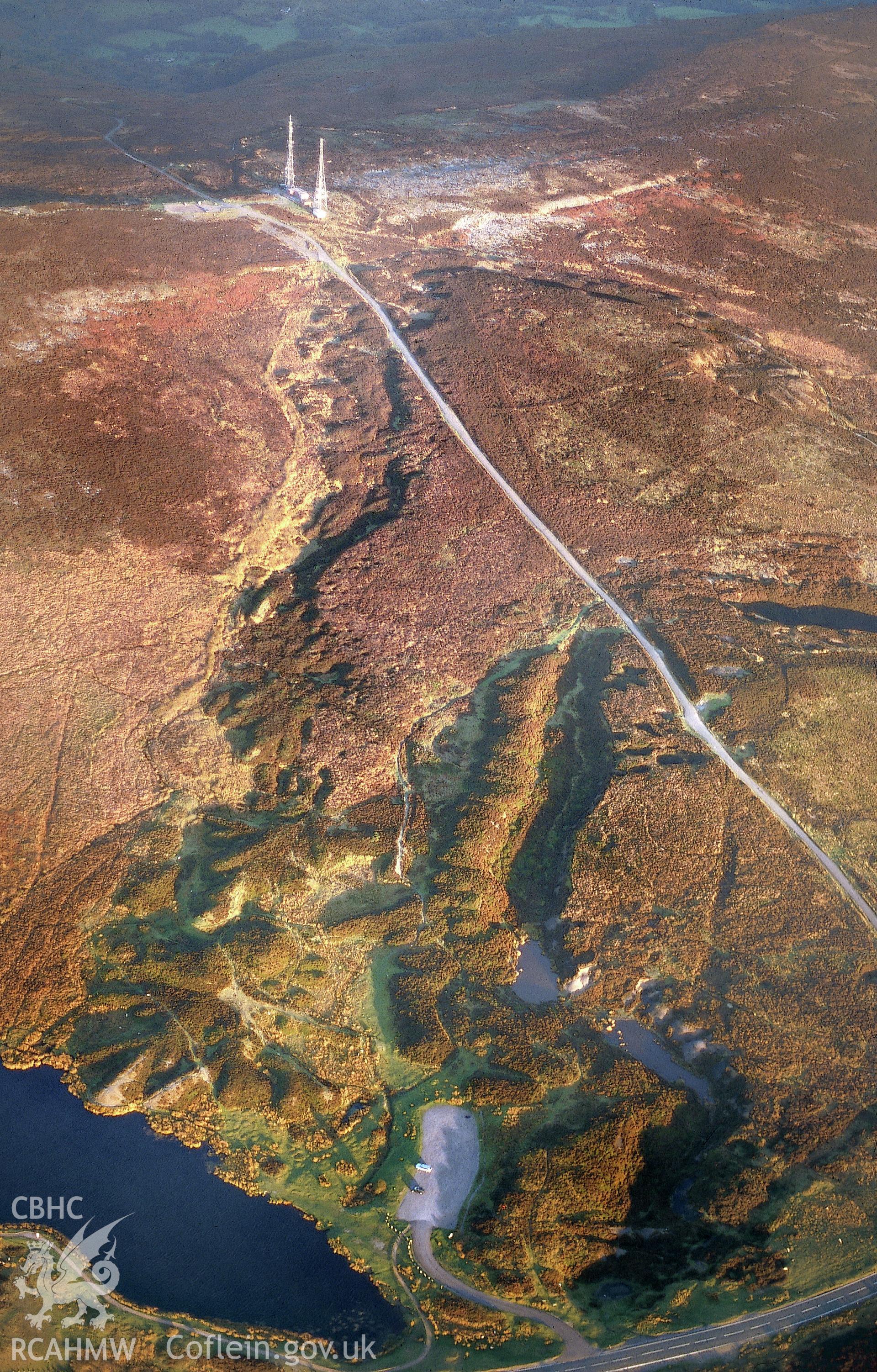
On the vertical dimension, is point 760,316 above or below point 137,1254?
above

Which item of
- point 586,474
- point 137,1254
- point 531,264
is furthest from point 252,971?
point 531,264

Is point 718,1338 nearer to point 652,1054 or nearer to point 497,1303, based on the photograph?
point 497,1303

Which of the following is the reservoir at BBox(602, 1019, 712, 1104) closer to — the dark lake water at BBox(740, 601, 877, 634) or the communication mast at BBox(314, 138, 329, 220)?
the dark lake water at BBox(740, 601, 877, 634)

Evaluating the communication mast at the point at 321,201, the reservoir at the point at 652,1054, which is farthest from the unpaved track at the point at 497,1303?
Answer: the communication mast at the point at 321,201

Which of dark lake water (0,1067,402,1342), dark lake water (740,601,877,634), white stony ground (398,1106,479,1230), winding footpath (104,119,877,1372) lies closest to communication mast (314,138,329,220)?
winding footpath (104,119,877,1372)

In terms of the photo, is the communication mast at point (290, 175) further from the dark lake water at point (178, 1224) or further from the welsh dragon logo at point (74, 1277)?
the welsh dragon logo at point (74, 1277)

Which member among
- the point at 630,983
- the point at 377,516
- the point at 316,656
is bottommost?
the point at 630,983

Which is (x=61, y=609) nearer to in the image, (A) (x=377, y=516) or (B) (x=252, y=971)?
(A) (x=377, y=516)
